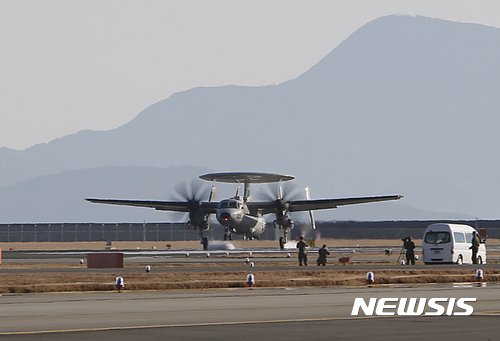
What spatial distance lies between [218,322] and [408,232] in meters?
133

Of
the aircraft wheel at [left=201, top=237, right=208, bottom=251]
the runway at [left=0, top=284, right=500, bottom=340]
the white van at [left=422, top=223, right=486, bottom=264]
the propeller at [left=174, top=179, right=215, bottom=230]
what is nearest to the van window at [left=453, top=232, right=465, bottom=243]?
the white van at [left=422, top=223, right=486, bottom=264]

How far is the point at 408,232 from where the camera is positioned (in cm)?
16350

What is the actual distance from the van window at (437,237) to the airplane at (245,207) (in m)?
34.5

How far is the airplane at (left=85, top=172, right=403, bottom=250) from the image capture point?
10781cm

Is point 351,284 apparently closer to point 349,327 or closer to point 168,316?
point 168,316

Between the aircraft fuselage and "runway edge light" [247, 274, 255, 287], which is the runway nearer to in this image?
"runway edge light" [247, 274, 255, 287]

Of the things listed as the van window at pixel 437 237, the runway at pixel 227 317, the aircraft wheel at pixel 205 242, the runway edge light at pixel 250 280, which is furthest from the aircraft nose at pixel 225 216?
the runway at pixel 227 317

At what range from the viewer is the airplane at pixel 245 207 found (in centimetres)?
10781

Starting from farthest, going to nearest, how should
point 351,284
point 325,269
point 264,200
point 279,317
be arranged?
1. point 264,200
2. point 325,269
3. point 351,284
4. point 279,317

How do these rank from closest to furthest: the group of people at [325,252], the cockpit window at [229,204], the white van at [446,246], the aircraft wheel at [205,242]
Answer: the group of people at [325,252]
the white van at [446,246]
the aircraft wheel at [205,242]
the cockpit window at [229,204]

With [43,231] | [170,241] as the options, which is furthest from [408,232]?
[43,231]

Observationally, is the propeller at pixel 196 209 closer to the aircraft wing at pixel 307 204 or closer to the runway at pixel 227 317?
the aircraft wing at pixel 307 204

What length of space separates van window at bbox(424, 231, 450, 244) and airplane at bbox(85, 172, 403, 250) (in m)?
34.5

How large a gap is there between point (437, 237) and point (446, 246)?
882 millimetres
